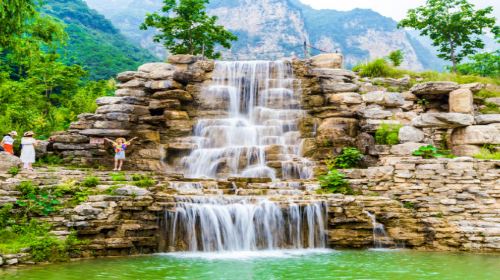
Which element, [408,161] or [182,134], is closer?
[408,161]

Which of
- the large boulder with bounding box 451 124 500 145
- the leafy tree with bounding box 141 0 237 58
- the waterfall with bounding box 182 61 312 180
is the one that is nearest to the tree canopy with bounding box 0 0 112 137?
the leafy tree with bounding box 141 0 237 58

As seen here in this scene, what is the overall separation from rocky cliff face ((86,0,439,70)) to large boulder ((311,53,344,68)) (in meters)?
71.5

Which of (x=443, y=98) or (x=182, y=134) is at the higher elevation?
(x=443, y=98)

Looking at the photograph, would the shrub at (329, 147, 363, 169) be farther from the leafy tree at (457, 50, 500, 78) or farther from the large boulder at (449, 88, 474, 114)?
the leafy tree at (457, 50, 500, 78)

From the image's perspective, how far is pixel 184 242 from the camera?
1121cm

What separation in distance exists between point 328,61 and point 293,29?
308 feet

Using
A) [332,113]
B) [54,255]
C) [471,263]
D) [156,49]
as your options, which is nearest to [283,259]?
[471,263]

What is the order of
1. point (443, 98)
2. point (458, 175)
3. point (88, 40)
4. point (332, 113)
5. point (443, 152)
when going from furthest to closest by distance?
point (88, 40) → point (332, 113) → point (443, 98) → point (443, 152) → point (458, 175)

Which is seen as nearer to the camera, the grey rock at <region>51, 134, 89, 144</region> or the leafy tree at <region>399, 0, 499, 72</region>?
the grey rock at <region>51, 134, 89, 144</region>

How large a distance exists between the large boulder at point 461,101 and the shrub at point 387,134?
73.9 inches

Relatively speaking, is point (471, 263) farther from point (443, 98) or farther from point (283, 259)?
point (443, 98)

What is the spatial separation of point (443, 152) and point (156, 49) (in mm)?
87868

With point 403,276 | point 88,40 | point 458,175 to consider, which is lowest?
point 403,276

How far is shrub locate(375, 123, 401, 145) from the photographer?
14.9 m
